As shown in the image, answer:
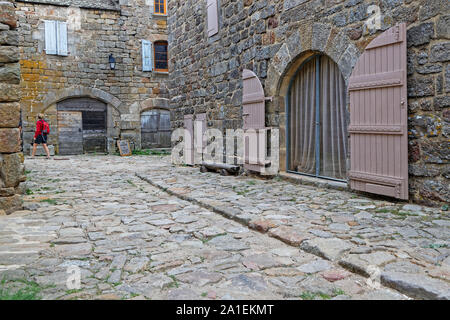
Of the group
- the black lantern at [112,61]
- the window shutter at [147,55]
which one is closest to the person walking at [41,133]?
the black lantern at [112,61]

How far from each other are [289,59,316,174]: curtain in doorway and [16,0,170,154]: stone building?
9342 millimetres

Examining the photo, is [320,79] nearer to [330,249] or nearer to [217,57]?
[217,57]

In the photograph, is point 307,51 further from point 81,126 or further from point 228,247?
point 81,126

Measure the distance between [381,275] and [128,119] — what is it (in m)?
13.3

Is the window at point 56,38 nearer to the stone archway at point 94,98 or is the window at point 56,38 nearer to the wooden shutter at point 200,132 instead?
the stone archway at point 94,98

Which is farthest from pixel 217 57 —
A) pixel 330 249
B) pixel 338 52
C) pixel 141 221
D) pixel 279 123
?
pixel 330 249

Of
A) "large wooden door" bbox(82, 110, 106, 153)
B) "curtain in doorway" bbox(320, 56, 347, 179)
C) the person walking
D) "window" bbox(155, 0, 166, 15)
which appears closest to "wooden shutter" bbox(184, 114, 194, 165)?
"curtain in doorway" bbox(320, 56, 347, 179)

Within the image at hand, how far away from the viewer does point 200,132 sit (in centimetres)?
927

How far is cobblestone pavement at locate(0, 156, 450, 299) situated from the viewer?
7.70 feet

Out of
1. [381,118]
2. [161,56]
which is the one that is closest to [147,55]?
[161,56]

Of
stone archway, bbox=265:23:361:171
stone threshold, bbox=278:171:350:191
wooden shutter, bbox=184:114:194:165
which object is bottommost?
stone threshold, bbox=278:171:350:191

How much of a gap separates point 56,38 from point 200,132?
7420 millimetres

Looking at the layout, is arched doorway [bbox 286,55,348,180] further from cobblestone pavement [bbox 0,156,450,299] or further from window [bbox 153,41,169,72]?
window [bbox 153,41,169,72]

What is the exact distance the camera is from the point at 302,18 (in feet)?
19.4
